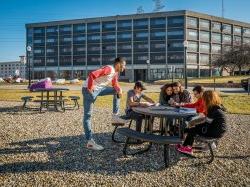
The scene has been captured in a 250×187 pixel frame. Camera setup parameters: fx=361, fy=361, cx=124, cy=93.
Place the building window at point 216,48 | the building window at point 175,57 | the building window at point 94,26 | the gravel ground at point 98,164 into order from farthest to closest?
the building window at point 94,26
the building window at point 216,48
the building window at point 175,57
the gravel ground at point 98,164

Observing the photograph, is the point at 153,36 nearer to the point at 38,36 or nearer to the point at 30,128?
the point at 38,36

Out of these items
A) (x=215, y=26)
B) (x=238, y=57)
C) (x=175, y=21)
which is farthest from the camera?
(x=215, y=26)

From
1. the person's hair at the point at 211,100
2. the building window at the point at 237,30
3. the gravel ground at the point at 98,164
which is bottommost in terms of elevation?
the gravel ground at the point at 98,164

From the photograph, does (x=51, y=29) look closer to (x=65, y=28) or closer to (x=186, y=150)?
(x=65, y=28)

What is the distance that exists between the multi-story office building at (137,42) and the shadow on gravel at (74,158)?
265 ft

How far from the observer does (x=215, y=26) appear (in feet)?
330

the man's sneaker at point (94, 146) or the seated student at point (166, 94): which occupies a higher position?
the seated student at point (166, 94)

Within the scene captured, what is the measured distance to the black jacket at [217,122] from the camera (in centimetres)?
633

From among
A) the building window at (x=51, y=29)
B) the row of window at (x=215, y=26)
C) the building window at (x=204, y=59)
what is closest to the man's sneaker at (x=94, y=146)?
the row of window at (x=215, y=26)

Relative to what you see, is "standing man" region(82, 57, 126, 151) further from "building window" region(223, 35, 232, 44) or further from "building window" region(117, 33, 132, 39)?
"building window" region(223, 35, 232, 44)

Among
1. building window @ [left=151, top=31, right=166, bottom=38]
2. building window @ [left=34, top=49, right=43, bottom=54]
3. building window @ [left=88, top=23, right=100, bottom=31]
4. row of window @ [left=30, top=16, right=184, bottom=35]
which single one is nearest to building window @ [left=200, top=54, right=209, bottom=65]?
row of window @ [left=30, top=16, right=184, bottom=35]

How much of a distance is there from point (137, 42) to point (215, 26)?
22747 millimetres

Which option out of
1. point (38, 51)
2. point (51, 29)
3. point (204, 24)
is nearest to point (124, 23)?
point (204, 24)

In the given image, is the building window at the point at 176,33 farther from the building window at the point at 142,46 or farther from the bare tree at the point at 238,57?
the bare tree at the point at 238,57
